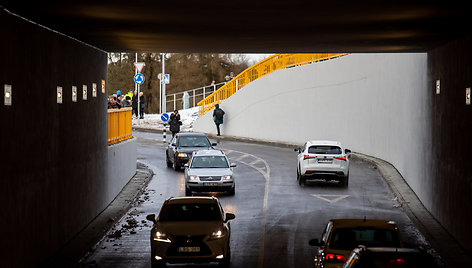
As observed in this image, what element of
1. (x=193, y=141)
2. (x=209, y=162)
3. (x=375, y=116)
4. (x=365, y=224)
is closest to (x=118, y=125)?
(x=209, y=162)

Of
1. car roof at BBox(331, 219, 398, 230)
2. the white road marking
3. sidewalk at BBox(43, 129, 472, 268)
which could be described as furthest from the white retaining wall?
car roof at BBox(331, 219, 398, 230)

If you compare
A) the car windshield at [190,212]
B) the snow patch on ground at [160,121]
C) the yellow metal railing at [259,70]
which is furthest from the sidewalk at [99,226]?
the snow patch on ground at [160,121]

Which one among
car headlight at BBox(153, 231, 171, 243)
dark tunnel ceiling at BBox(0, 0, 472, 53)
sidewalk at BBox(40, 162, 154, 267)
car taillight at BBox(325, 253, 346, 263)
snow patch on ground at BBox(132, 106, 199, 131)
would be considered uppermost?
dark tunnel ceiling at BBox(0, 0, 472, 53)

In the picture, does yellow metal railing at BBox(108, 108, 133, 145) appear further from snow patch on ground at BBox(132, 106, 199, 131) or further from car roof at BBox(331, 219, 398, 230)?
snow patch on ground at BBox(132, 106, 199, 131)

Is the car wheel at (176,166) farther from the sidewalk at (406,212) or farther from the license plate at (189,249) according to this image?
the license plate at (189,249)

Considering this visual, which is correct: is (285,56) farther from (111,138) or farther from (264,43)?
(264,43)

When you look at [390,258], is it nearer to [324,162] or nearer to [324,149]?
[324,162]

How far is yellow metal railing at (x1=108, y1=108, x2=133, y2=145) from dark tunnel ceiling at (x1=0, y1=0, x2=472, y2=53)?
5.26 meters

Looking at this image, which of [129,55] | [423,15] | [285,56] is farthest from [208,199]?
[129,55]

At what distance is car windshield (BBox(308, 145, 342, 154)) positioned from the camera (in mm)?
28797

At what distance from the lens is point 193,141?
3491cm

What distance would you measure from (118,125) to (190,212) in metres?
13.8

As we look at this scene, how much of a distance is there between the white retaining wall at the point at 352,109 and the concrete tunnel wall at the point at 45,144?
1043cm

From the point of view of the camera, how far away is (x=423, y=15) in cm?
1492
